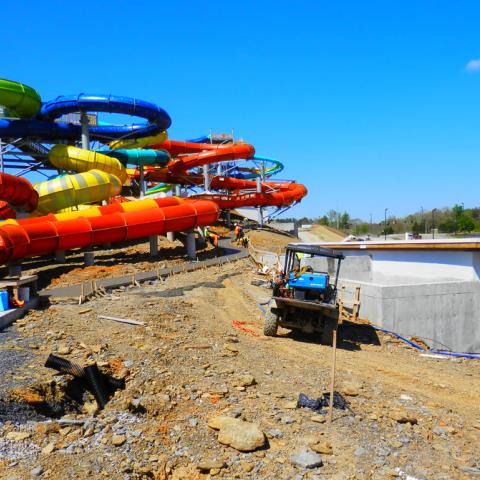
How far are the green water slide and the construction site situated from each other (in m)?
0.30

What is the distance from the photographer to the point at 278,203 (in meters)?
43.5

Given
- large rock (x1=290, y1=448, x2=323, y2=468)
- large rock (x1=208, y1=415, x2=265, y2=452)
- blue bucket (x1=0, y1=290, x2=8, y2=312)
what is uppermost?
blue bucket (x1=0, y1=290, x2=8, y2=312)

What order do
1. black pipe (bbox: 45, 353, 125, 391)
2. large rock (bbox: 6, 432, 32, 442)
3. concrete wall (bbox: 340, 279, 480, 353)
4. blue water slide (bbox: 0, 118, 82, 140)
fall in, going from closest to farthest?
large rock (bbox: 6, 432, 32, 442), black pipe (bbox: 45, 353, 125, 391), concrete wall (bbox: 340, 279, 480, 353), blue water slide (bbox: 0, 118, 82, 140)

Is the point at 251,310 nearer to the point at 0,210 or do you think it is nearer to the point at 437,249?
the point at 437,249

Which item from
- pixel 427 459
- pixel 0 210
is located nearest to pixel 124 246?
pixel 0 210

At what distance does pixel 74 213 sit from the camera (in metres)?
21.5

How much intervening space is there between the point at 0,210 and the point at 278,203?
2750 cm

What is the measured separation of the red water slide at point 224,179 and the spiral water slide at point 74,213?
18.1ft

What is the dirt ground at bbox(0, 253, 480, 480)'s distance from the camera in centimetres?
548

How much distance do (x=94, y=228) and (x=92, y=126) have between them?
18.3m

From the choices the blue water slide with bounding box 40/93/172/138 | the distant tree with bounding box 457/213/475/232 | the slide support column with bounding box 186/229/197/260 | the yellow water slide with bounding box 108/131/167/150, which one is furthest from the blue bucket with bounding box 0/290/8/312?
the distant tree with bounding box 457/213/475/232

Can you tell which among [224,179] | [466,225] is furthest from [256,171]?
[466,225]

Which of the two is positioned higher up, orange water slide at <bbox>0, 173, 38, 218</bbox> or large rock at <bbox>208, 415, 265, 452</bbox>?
orange water slide at <bbox>0, 173, 38, 218</bbox>

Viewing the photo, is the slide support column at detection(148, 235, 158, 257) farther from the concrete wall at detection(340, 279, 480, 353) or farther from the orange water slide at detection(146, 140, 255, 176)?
the orange water slide at detection(146, 140, 255, 176)
